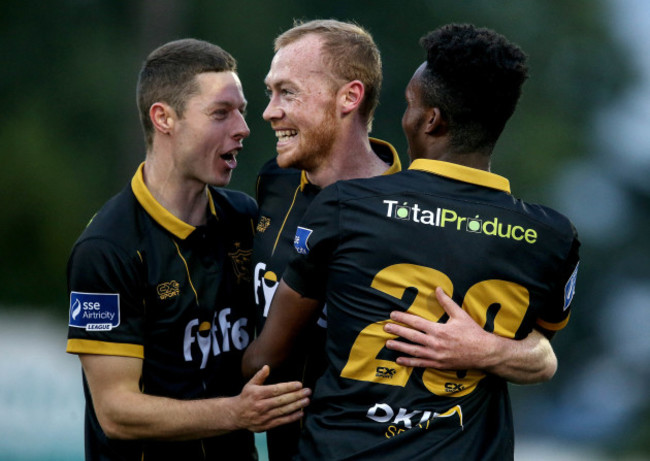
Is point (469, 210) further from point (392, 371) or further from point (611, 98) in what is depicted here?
point (611, 98)

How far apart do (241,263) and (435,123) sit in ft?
3.90

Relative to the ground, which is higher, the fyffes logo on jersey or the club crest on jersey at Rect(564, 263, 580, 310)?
the fyffes logo on jersey

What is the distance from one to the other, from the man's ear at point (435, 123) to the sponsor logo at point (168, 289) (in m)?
1.18

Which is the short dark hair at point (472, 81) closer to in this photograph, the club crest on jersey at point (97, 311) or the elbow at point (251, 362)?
the elbow at point (251, 362)

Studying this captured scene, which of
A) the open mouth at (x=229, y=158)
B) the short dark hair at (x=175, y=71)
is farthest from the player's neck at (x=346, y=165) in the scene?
the short dark hair at (x=175, y=71)

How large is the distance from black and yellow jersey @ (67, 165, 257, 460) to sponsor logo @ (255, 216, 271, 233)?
0.60 feet

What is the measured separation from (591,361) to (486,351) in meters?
13.9

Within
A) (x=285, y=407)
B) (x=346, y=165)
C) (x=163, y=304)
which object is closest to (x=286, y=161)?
(x=346, y=165)

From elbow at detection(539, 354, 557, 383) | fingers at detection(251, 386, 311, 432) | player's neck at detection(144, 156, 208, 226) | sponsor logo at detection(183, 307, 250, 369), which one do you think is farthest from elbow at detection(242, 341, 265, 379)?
elbow at detection(539, 354, 557, 383)

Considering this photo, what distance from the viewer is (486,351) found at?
309 centimetres

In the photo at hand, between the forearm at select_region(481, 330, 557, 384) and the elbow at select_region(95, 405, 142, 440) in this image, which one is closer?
the forearm at select_region(481, 330, 557, 384)

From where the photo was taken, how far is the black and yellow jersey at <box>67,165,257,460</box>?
358cm

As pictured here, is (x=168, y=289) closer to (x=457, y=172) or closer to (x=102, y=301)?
(x=102, y=301)

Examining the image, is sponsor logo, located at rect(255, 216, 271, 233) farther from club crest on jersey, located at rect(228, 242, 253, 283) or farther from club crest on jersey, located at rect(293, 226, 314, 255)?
club crest on jersey, located at rect(293, 226, 314, 255)
